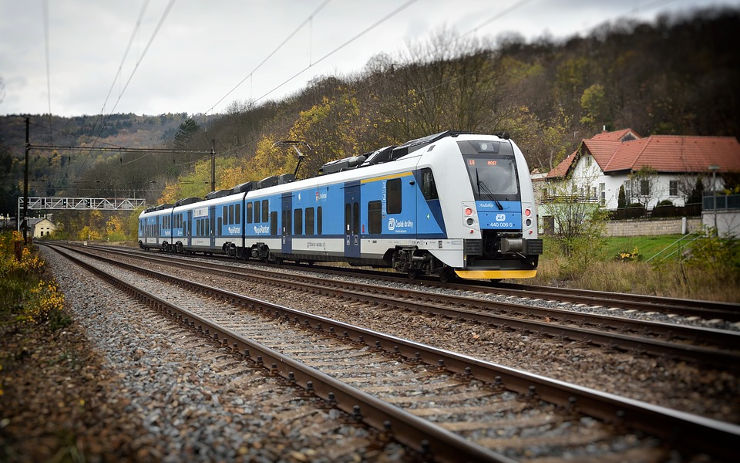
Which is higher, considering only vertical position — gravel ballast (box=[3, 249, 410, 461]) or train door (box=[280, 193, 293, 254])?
train door (box=[280, 193, 293, 254])

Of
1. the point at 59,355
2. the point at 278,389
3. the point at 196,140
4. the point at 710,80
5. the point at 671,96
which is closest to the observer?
the point at 278,389

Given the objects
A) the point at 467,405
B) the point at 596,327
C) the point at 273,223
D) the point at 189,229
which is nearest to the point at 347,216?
the point at 273,223

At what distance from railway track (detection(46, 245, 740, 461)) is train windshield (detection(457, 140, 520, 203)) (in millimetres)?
6042

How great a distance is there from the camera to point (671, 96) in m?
7.96

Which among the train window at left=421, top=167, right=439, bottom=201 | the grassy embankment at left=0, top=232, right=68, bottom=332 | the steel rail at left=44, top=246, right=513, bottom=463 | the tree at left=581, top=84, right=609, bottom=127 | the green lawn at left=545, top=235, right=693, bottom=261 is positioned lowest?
the steel rail at left=44, top=246, right=513, bottom=463

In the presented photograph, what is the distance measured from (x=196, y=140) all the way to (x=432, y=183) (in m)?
38.8

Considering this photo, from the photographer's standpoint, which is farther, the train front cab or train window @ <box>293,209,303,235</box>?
train window @ <box>293,209,303,235</box>

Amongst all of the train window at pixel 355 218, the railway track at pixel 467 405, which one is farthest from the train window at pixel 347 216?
the railway track at pixel 467 405

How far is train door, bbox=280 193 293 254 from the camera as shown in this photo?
71.4ft

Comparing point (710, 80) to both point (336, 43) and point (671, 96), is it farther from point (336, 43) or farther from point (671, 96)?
point (336, 43)

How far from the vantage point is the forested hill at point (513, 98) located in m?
6.84

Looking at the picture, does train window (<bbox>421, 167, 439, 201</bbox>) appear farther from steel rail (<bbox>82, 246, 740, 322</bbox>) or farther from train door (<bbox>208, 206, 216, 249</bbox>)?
train door (<bbox>208, 206, 216, 249</bbox>)

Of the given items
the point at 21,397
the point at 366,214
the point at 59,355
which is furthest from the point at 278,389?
the point at 366,214

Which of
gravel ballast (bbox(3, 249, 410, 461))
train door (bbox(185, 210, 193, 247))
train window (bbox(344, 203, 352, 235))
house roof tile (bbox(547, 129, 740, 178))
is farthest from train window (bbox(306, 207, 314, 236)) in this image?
train door (bbox(185, 210, 193, 247))
